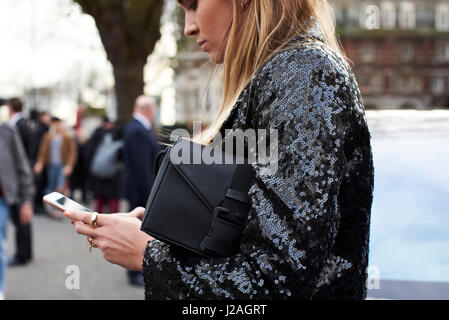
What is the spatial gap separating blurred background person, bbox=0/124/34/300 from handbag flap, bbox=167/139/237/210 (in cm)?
479

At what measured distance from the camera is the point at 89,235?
55.0 inches

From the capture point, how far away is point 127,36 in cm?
1617

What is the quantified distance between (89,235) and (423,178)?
1.84 meters


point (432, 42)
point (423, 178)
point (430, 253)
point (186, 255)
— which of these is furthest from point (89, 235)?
point (432, 42)

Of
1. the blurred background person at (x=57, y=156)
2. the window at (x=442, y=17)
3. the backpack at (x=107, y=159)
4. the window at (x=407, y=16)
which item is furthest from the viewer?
the window at (x=442, y=17)

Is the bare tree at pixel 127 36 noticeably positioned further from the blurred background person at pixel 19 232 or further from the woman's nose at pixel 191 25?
the woman's nose at pixel 191 25

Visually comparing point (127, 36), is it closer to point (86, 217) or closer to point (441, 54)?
point (86, 217)

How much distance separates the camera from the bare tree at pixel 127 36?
15148mm

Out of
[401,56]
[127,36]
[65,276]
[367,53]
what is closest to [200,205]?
[65,276]

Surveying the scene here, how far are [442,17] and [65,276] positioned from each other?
179ft

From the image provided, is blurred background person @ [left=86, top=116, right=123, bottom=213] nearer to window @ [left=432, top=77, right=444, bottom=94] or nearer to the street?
the street

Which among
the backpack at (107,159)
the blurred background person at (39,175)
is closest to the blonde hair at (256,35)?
the backpack at (107,159)
